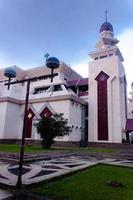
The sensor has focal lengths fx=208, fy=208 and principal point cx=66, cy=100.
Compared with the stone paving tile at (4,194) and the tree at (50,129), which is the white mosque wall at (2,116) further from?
the stone paving tile at (4,194)

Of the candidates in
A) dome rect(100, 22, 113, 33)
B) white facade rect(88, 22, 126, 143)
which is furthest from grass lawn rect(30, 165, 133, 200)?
dome rect(100, 22, 113, 33)

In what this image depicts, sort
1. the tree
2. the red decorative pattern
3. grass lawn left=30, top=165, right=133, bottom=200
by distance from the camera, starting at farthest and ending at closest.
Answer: the red decorative pattern, the tree, grass lawn left=30, top=165, right=133, bottom=200

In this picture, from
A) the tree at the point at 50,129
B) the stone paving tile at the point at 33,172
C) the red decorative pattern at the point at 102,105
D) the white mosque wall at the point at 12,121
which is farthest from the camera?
the white mosque wall at the point at 12,121

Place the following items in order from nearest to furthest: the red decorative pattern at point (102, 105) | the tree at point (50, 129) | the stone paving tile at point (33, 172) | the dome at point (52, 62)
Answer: the dome at point (52, 62) → the stone paving tile at point (33, 172) → the tree at point (50, 129) → the red decorative pattern at point (102, 105)

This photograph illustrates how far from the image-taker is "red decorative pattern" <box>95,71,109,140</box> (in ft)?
109

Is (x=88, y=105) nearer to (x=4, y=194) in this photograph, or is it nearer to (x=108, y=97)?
(x=108, y=97)

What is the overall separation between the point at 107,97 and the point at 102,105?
154cm

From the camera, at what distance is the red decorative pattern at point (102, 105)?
109 ft

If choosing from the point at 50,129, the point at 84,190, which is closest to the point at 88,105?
the point at 50,129

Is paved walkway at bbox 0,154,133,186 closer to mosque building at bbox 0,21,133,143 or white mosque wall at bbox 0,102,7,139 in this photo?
mosque building at bbox 0,21,133,143

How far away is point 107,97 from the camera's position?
33906 millimetres

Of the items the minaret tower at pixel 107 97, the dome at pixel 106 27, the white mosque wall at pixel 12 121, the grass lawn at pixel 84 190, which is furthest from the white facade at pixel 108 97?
the grass lawn at pixel 84 190

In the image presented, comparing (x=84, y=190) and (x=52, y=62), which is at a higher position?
(x=52, y=62)

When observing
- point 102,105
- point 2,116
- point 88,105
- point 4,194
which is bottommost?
point 4,194
